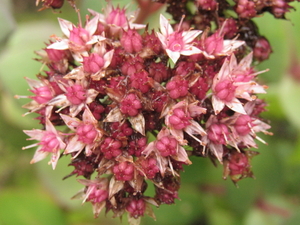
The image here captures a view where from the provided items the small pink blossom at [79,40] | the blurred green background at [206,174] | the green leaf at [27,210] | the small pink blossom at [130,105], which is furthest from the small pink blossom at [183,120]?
the green leaf at [27,210]

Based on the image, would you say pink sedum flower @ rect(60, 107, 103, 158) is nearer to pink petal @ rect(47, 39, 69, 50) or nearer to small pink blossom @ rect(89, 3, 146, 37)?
pink petal @ rect(47, 39, 69, 50)

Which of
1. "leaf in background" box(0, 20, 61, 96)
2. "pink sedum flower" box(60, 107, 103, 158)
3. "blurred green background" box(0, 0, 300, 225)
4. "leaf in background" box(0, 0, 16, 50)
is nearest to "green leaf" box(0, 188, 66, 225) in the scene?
"blurred green background" box(0, 0, 300, 225)

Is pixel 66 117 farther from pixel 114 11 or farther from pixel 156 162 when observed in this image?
pixel 114 11

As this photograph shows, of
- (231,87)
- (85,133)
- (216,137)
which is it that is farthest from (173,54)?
(85,133)

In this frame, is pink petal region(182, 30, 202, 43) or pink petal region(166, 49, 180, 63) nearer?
pink petal region(166, 49, 180, 63)

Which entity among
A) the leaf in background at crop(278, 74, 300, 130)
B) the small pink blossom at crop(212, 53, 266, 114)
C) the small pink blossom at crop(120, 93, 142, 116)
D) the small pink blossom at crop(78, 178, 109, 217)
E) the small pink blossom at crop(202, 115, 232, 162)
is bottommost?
the leaf in background at crop(278, 74, 300, 130)

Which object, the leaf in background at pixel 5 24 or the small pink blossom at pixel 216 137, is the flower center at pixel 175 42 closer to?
the small pink blossom at pixel 216 137

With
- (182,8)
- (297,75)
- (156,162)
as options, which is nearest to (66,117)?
(156,162)
